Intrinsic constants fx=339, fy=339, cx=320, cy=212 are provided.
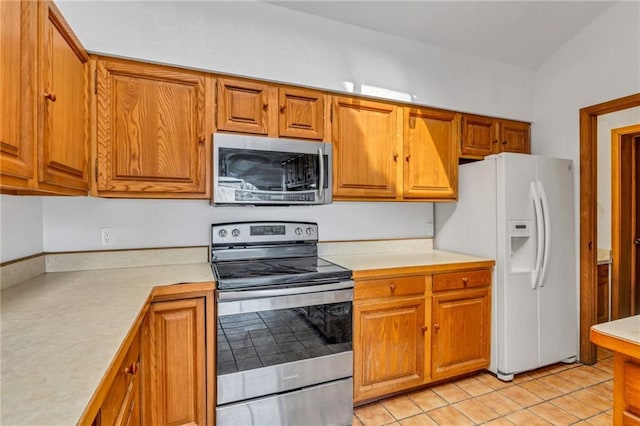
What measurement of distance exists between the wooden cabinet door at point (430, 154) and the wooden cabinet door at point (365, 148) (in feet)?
0.35

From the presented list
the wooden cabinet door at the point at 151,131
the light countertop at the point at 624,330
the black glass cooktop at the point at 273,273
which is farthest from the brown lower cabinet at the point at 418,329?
the wooden cabinet door at the point at 151,131

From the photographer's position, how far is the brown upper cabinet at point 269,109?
201 centimetres

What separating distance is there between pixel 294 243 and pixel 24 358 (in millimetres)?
1647

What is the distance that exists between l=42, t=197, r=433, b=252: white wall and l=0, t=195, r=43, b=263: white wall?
8 centimetres

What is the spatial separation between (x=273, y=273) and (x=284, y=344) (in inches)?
15.0

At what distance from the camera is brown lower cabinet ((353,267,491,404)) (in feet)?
6.73

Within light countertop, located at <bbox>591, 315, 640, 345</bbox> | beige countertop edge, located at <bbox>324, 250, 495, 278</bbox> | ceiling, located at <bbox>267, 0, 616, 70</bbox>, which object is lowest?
light countertop, located at <bbox>591, 315, 640, 345</bbox>

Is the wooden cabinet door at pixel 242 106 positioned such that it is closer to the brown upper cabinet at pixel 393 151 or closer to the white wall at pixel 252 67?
the white wall at pixel 252 67

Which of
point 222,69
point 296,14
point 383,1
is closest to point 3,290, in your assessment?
point 222,69

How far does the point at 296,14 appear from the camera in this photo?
2174mm

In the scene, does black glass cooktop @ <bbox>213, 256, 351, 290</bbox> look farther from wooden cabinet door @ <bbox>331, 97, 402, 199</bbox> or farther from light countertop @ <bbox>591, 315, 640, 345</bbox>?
light countertop @ <bbox>591, 315, 640, 345</bbox>

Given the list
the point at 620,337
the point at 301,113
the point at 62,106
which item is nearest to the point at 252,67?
the point at 301,113

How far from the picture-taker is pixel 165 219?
84.7 inches

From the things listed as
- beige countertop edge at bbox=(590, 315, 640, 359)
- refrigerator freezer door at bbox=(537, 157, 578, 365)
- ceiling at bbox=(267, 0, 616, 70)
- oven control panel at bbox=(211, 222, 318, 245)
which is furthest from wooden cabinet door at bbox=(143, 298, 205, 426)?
refrigerator freezer door at bbox=(537, 157, 578, 365)
